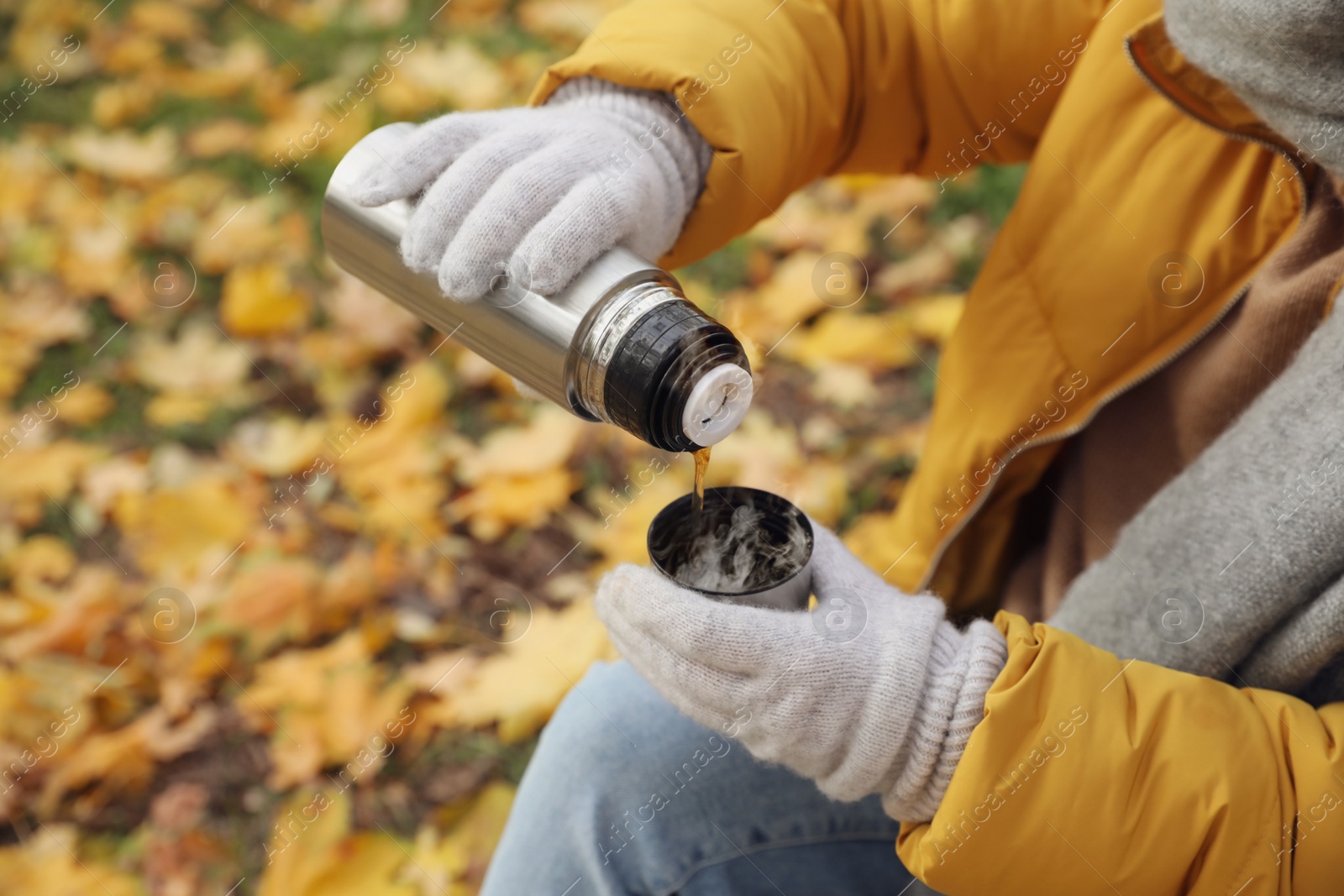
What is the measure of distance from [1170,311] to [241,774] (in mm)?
1635

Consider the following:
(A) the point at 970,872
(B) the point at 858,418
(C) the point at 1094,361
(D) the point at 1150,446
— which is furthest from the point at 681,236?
(B) the point at 858,418

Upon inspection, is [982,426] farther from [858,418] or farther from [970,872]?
[858,418]

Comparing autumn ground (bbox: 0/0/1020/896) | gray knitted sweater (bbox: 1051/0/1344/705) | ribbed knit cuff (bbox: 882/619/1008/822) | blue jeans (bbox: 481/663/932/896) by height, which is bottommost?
autumn ground (bbox: 0/0/1020/896)

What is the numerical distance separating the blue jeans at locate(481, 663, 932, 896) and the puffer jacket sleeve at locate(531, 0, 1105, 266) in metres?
0.58

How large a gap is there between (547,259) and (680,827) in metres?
0.62

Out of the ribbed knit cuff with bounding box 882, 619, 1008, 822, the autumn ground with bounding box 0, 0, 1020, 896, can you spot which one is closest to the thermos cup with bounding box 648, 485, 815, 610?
the ribbed knit cuff with bounding box 882, 619, 1008, 822

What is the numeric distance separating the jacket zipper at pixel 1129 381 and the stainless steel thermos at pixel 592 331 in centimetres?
50

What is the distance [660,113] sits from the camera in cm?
123

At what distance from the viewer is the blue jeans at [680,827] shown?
1156 millimetres

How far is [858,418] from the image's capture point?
2.36 m

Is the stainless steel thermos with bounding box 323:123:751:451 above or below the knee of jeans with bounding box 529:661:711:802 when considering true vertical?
above

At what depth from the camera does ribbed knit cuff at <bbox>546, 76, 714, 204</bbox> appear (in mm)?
1219

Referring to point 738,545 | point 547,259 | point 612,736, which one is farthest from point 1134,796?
point 547,259

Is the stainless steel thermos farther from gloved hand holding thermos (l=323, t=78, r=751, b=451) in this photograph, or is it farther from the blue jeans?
the blue jeans
